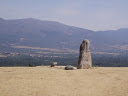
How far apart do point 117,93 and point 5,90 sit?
6.71 meters

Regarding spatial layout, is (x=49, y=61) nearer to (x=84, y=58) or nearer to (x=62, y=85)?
(x=84, y=58)

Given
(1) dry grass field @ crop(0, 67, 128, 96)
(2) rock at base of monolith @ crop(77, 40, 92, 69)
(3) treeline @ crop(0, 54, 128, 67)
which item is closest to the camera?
(1) dry grass field @ crop(0, 67, 128, 96)

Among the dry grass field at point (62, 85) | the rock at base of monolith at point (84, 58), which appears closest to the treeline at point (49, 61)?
the rock at base of monolith at point (84, 58)

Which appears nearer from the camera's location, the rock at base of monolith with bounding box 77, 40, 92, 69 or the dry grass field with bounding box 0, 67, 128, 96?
the dry grass field with bounding box 0, 67, 128, 96

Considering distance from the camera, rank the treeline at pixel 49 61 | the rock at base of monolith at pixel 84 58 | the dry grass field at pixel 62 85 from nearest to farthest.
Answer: the dry grass field at pixel 62 85, the rock at base of monolith at pixel 84 58, the treeline at pixel 49 61

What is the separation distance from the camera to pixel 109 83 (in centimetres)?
1667

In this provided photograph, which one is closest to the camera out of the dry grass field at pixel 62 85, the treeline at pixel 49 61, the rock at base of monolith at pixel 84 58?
the dry grass field at pixel 62 85

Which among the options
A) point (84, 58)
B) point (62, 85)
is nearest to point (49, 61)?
point (84, 58)

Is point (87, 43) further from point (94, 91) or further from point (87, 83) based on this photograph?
point (94, 91)

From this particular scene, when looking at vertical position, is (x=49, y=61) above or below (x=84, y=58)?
below

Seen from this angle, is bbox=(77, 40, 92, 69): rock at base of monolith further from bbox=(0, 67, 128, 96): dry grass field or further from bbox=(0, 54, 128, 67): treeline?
bbox=(0, 54, 128, 67): treeline

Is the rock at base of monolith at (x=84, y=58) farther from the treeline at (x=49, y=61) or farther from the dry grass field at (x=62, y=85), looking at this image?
the treeline at (x=49, y=61)

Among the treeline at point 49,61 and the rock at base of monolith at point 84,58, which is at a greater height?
the rock at base of monolith at point 84,58

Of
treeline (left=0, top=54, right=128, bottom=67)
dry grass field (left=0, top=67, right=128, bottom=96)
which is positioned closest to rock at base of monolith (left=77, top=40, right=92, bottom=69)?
dry grass field (left=0, top=67, right=128, bottom=96)
